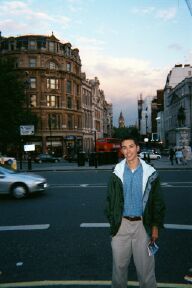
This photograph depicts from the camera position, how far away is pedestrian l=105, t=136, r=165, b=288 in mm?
4098

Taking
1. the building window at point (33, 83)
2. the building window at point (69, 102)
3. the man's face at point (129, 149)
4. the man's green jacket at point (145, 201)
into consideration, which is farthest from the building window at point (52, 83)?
the man's green jacket at point (145, 201)

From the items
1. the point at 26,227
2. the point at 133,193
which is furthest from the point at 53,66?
the point at 133,193

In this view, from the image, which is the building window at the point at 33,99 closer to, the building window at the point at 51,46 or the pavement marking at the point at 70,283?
the building window at the point at 51,46

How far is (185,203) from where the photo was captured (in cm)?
1197

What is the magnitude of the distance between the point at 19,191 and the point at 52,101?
177 ft

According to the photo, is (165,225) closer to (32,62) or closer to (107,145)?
(107,145)

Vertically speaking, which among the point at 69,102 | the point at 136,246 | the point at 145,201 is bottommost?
the point at 136,246

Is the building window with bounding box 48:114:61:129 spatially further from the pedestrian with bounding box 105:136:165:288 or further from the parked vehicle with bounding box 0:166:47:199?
the pedestrian with bounding box 105:136:165:288

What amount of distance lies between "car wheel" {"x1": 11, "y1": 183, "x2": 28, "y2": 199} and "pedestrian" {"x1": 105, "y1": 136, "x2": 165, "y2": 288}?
1037cm

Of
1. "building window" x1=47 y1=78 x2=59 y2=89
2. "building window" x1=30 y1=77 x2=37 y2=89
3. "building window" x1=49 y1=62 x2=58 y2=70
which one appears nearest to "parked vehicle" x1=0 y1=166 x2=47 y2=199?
"building window" x1=30 y1=77 x2=37 y2=89

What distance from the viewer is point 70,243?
7.39 metres

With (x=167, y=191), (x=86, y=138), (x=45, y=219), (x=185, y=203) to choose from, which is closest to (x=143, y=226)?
(x=45, y=219)

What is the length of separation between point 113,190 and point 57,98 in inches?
2537

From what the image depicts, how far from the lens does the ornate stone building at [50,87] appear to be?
65188 mm
